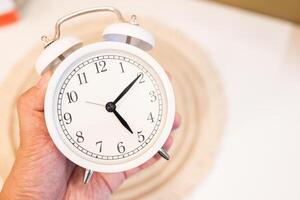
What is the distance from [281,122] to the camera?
764 millimetres

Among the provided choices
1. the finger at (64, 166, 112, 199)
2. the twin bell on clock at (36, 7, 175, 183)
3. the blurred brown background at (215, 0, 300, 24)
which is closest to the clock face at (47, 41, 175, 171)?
the twin bell on clock at (36, 7, 175, 183)

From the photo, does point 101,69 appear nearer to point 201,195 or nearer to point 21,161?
point 21,161

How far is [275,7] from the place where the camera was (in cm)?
80

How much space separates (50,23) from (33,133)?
0.26 m

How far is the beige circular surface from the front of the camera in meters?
0.73

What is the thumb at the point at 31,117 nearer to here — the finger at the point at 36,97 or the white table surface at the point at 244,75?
the finger at the point at 36,97

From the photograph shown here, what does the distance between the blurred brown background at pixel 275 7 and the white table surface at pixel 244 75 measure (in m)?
0.01

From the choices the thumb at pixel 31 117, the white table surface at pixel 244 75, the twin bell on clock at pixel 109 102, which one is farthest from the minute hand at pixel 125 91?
the white table surface at pixel 244 75

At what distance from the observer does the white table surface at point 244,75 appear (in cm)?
74

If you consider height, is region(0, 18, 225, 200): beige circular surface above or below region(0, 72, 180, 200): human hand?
above

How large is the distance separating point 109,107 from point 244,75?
11.8 inches

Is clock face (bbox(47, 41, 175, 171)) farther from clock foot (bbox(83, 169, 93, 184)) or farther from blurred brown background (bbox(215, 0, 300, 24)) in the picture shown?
blurred brown background (bbox(215, 0, 300, 24))

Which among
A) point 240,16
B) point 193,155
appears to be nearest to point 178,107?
point 193,155

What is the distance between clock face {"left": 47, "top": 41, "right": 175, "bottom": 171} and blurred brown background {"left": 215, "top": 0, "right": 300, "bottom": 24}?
30 cm
